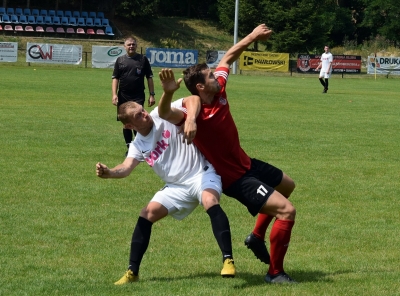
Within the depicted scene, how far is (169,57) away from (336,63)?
10836mm

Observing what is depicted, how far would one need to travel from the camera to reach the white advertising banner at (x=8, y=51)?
141 ft

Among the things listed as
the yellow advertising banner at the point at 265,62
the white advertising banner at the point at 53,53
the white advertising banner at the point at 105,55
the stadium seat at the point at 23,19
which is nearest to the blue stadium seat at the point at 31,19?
the stadium seat at the point at 23,19

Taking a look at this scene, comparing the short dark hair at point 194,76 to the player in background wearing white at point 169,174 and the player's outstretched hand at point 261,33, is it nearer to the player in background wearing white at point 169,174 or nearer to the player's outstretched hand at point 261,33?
the player in background wearing white at point 169,174

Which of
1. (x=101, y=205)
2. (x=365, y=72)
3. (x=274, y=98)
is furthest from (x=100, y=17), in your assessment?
(x=101, y=205)

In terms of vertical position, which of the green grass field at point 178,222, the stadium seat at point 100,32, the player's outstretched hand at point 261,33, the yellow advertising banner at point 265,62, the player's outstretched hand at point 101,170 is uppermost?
the player's outstretched hand at point 261,33

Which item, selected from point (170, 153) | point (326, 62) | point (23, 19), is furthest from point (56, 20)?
point (170, 153)

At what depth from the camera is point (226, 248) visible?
550 cm

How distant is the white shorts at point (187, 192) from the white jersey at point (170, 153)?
50 millimetres

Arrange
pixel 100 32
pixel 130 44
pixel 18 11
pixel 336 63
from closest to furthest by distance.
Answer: pixel 130 44 → pixel 336 63 → pixel 100 32 → pixel 18 11

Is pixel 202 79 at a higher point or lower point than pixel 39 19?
higher

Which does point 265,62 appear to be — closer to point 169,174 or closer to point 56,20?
point 56,20

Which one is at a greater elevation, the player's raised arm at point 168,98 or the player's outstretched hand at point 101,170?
the player's raised arm at point 168,98

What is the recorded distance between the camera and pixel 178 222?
8.01 metres

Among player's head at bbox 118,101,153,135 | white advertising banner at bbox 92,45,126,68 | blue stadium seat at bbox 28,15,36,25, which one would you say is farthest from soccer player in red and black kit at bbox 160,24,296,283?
blue stadium seat at bbox 28,15,36,25
